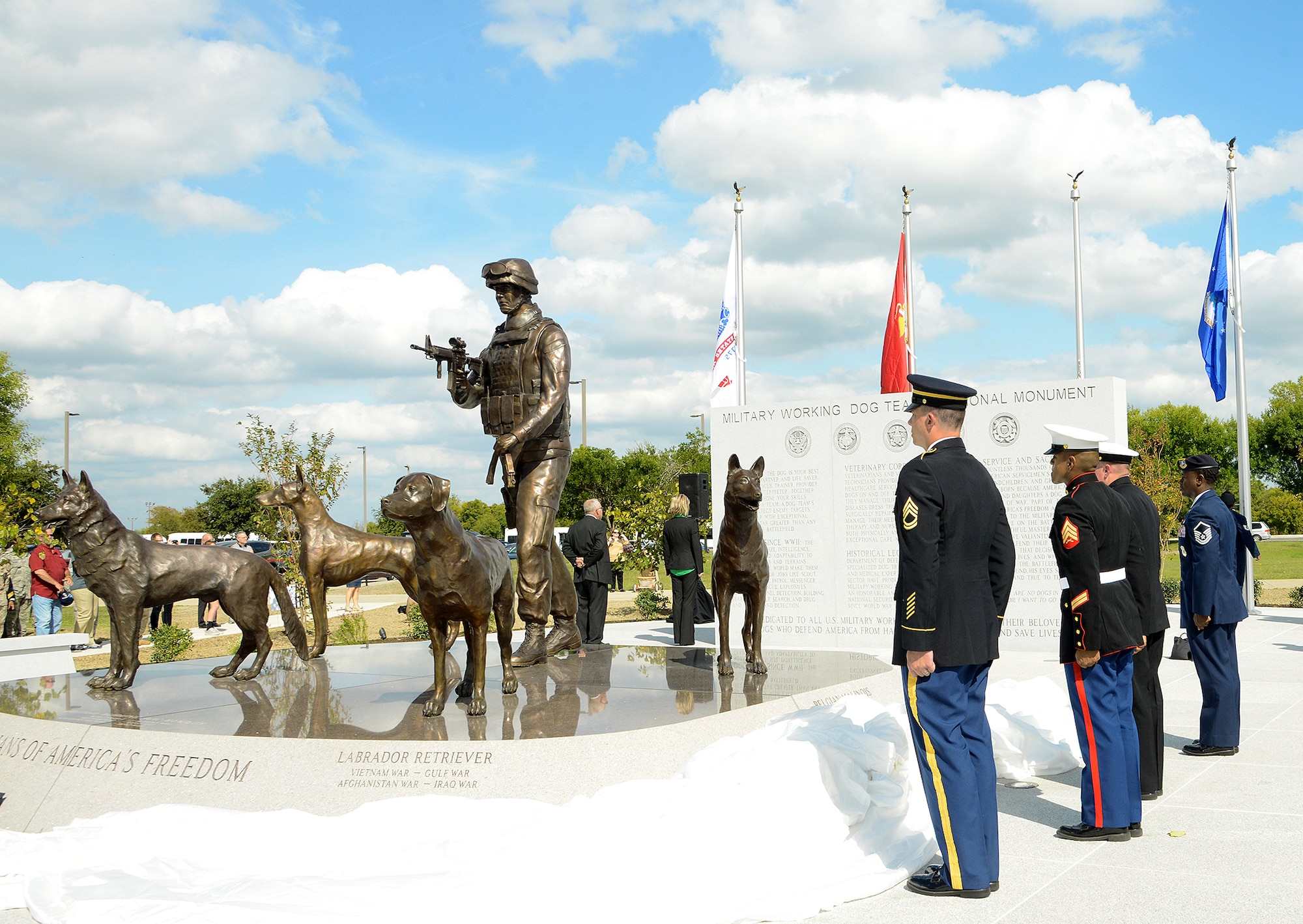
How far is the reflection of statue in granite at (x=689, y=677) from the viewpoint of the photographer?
6.01m

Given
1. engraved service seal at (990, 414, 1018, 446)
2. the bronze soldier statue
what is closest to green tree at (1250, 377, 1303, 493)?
engraved service seal at (990, 414, 1018, 446)

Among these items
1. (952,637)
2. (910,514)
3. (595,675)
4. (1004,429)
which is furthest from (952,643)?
(1004,429)

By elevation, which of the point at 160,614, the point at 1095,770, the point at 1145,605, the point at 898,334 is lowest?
the point at 160,614

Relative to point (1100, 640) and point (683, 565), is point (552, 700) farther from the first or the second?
point (683, 565)

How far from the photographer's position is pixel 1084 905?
3.76 m

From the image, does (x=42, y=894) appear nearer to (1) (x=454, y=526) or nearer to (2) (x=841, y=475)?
(1) (x=454, y=526)

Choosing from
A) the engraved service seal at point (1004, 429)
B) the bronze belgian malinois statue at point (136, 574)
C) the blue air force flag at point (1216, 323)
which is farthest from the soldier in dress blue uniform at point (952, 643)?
the blue air force flag at point (1216, 323)

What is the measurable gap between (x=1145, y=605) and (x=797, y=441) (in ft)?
23.9

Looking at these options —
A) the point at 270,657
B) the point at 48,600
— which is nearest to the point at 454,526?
the point at 270,657

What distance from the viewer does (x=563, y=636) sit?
7668mm

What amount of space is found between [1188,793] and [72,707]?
21.3ft

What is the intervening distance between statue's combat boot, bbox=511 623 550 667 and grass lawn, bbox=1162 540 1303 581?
16760mm

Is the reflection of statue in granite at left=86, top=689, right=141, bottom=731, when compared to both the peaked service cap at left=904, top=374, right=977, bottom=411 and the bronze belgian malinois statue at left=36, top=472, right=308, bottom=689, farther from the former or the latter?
the peaked service cap at left=904, top=374, right=977, bottom=411

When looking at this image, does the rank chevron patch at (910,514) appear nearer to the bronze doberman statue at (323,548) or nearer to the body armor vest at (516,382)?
the body armor vest at (516,382)
